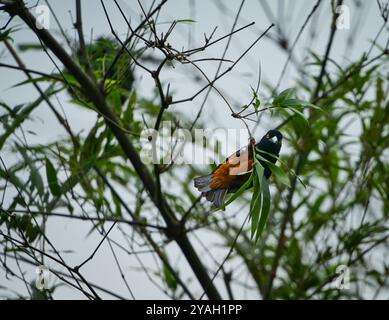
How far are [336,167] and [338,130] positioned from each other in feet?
0.58

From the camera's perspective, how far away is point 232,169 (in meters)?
1.30

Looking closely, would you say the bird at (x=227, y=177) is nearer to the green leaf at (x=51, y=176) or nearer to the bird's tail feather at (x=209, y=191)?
the bird's tail feather at (x=209, y=191)

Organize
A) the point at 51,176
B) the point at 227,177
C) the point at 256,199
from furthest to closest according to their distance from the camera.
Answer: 1. the point at 51,176
2. the point at 227,177
3. the point at 256,199

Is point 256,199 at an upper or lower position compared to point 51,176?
lower

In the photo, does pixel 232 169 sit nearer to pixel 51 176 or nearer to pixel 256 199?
pixel 256 199

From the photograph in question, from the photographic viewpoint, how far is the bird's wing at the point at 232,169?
1.27 metres

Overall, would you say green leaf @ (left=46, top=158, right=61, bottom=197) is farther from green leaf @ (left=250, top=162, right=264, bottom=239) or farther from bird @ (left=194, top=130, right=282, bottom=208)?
green leaf @ (left=250, top=162, right=264, bottom=239)

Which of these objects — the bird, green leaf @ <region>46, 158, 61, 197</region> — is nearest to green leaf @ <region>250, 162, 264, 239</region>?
the bird

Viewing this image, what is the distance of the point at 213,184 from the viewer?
1.32 metres

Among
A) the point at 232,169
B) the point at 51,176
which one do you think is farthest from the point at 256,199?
the point at 51,176

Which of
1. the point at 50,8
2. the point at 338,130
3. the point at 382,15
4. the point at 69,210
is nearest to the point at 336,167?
the point at 338,130

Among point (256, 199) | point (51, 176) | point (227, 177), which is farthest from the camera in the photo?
point (51, 176)

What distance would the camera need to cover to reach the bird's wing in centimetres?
127
